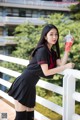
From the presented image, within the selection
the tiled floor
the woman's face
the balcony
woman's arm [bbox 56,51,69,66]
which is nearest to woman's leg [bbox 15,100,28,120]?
woman's arm [bbox 56,51,69,66]

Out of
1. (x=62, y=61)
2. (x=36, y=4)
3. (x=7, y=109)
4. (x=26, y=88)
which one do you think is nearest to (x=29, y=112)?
(x=26, y=88)

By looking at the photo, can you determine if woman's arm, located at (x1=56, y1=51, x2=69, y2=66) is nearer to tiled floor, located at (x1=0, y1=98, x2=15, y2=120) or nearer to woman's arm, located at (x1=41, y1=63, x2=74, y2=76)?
woman's arm, located at (x1=41, y1=63, x2=74, y2=76)

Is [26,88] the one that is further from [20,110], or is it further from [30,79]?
[20,110]

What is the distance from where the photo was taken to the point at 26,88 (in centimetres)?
260

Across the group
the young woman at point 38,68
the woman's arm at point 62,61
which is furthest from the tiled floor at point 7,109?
the woman's arm at point 62,61

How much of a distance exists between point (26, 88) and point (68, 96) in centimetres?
38

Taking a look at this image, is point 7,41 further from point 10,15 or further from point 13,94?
point 13,94

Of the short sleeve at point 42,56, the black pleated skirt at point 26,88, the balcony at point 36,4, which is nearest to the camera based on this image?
the short sleeve at point 42,56

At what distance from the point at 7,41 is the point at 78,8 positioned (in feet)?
27.9

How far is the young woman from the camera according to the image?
2.52 metres

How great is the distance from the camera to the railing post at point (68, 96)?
8.79 feet

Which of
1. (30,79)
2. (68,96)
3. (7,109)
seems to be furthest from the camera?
(7,109)

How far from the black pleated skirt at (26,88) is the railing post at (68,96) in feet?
0.88

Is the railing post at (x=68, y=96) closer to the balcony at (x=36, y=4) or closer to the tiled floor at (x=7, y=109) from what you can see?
the tiled floor at (x=7, y=109)
